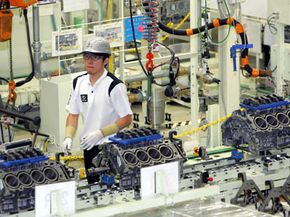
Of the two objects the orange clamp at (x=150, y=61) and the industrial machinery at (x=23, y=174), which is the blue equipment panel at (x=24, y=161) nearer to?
the industrial machinery at (x=23, y=174)

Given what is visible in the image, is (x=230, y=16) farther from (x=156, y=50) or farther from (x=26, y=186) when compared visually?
(x=26, y=186)

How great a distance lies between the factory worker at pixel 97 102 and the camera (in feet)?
29.2

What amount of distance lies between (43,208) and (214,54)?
8.22m

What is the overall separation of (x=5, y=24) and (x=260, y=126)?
3.16 m

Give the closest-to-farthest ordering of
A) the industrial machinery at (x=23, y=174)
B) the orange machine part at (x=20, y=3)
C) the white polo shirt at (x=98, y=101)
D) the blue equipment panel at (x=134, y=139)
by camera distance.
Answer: the industrial machinery at (x=23, y=174) < the blue equipment panel at (x=134, y=139) < the white polo shirt at (x=98, y=101) < the orange machine part at (x=20, y=3)

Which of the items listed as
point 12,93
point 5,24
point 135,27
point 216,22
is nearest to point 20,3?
point 5,24

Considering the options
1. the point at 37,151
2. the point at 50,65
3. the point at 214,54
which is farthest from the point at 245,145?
the point at 214,54

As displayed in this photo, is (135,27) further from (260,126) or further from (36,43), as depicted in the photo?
(260,126)

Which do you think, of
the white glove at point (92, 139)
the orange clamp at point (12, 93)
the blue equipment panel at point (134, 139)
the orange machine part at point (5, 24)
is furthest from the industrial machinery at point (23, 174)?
the orange clamp at point (12, 93)

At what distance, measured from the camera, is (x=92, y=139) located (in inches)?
347

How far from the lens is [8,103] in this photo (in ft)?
38.2

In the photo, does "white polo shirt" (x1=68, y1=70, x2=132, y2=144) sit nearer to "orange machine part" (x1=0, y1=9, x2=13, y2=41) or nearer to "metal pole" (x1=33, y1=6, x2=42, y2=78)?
"orange machine part" (x1=0, y1=9, x2=13, y2=41)

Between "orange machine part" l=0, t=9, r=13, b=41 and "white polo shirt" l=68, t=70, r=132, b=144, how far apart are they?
189cm

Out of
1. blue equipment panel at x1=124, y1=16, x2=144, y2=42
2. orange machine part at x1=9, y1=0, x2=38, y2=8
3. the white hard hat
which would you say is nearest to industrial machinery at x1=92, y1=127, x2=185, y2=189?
the white hard hat
